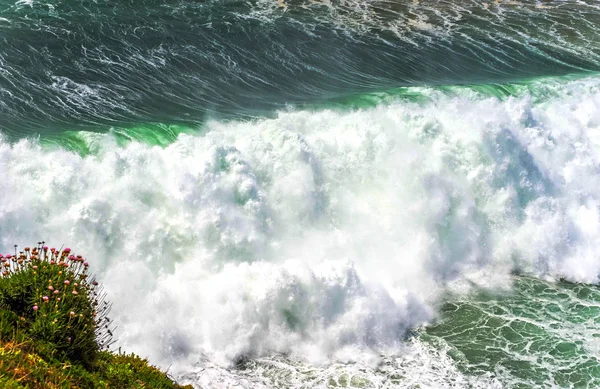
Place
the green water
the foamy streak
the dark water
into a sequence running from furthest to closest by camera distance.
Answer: the dark water → the foamy streak → the green water

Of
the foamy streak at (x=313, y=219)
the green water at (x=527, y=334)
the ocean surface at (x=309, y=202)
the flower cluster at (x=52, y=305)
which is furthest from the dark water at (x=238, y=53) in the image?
the flower cluster at (x=52, y=305)

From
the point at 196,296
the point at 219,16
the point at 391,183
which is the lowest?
the point at 196,296

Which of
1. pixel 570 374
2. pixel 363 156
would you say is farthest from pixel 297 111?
pixel 570 374

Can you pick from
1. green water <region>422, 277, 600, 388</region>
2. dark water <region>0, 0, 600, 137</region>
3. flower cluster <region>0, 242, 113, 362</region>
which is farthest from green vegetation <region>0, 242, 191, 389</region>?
dark water <region>0, 0, 600, 137</region>

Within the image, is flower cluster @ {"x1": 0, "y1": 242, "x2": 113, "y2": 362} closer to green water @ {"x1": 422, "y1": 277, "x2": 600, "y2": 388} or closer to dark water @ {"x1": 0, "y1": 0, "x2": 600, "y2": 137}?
green water @ {"x1": 422, "y1": 277, "x2": 600, "y2": 388}

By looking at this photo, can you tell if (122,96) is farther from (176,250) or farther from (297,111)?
(176,250)

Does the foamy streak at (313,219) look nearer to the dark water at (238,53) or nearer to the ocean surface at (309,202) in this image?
the ocean surface at (309,202)

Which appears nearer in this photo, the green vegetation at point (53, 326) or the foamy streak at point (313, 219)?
the green vegetation at point (53, 326)
